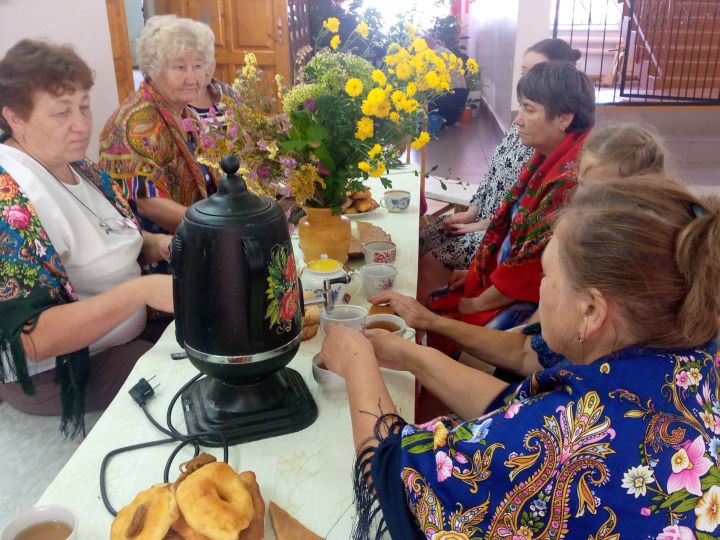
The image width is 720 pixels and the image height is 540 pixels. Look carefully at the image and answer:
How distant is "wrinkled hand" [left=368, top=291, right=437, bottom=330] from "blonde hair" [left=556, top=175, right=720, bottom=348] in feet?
2.35

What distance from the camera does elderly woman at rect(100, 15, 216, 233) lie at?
2186mm

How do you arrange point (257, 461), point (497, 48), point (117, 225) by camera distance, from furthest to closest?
point (497, 48) → point (117, 225) → point (257, 461)

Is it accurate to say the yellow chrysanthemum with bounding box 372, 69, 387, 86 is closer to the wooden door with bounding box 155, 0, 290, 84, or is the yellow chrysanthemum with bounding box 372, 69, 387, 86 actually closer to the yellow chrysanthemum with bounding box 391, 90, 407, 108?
the yellow chrysanthemum with bounding box 391, 90, 407, 108

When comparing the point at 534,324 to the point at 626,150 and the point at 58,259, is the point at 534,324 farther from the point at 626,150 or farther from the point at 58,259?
the point at 58,259

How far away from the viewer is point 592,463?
2.48 feet

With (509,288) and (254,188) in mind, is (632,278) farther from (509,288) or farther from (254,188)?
(509,288)

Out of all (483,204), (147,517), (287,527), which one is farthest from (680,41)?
(147,517)

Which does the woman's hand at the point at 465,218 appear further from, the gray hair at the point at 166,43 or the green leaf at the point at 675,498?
the green leaf at the point at 675,498

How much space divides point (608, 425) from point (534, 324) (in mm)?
844

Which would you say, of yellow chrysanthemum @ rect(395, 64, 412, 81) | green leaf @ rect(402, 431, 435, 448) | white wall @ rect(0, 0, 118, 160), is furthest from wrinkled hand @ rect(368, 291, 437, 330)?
white wall @ rect(0, 0, 118, 160)

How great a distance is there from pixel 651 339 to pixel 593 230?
163 millimetres

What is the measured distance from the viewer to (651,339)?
2.71 ft

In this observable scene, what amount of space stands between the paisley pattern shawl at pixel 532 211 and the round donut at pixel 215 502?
3.77ft

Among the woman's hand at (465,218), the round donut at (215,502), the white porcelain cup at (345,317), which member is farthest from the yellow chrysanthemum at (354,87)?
the woman's hand at (465,218)
